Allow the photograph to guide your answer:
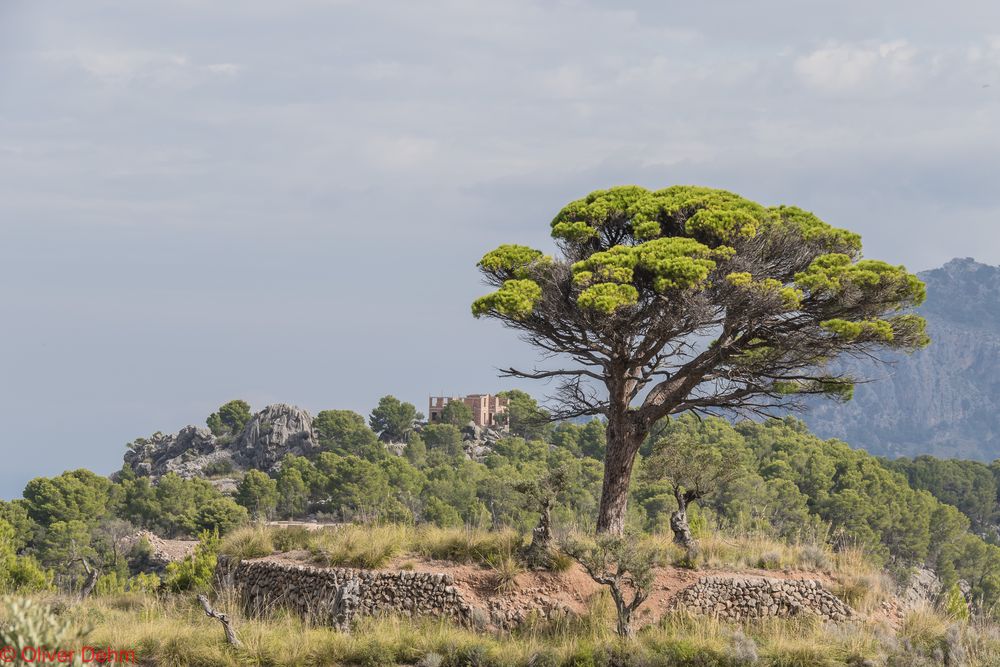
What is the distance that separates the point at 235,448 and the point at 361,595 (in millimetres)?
116476

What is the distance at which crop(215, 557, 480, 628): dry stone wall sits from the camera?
1878 centimetres

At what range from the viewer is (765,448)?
104 meters

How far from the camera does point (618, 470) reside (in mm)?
22344

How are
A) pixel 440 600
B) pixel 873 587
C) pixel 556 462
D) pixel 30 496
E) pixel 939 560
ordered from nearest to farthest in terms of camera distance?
1. pixel 440 600
2. pixel 873 587
3. pixel 30 496
4. pixel 939 560
5. pixel 556 462

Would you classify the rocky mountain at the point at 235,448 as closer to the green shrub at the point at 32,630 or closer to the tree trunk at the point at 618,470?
the tree trunk at the point at 618,470

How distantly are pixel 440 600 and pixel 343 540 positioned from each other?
2.85 meters

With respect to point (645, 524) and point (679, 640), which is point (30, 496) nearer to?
point (645, 524)

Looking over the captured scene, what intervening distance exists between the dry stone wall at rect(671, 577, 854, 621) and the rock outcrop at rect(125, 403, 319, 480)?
4078 inches

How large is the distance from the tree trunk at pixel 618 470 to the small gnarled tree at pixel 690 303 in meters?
0.03

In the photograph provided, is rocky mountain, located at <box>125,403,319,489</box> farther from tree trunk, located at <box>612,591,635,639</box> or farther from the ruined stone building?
tree trunk, located at <box>612,591,635,639</box>

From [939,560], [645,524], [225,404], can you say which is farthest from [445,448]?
[939,560]

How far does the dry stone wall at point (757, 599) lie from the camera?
1938 centimetres

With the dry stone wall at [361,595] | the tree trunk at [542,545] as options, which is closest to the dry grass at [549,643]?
the dry stone wall at [361,595]

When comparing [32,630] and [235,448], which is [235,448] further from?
[32,630]
